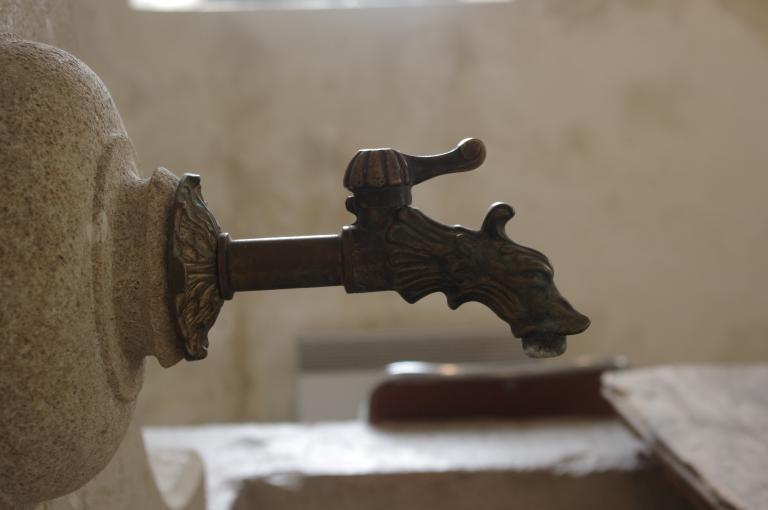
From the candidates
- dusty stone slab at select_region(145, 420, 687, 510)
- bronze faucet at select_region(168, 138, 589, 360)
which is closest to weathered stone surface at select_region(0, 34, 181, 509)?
bronze faucet at select_region(168, 138, 589, 360)

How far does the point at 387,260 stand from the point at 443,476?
2.48 feet

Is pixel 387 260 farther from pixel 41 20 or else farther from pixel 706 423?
pixel 706 423

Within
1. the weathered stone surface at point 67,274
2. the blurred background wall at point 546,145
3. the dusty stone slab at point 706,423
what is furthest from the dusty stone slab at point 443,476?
the blurred background wall at point 546,145

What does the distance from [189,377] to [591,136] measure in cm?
163

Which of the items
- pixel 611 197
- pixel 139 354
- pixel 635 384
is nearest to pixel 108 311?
pixel 139 354

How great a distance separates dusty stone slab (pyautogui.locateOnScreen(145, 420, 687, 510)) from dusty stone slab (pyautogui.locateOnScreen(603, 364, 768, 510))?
0.32 ft

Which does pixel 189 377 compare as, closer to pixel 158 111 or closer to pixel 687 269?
pixel 158 111

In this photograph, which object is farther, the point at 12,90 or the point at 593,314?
the point at 593,314

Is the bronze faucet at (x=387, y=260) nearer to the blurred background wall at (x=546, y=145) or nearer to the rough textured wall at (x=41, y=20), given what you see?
the rough textured wall at (x=41, y=20)

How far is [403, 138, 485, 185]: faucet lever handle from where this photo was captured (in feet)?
1.87

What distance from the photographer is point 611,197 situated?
293 centimetres

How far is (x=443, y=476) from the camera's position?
1240 mm

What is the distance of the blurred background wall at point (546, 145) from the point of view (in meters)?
2.90

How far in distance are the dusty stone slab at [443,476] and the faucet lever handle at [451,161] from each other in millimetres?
751
